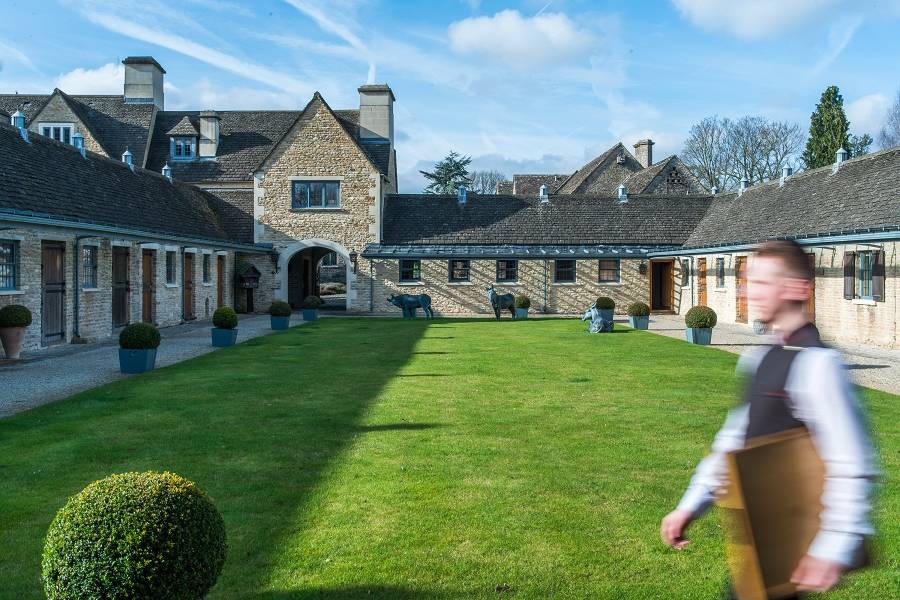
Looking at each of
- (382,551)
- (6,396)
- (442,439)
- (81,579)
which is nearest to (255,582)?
(382,551)

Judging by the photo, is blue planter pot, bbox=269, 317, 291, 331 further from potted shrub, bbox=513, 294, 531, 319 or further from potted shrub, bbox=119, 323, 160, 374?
potted shrub, bbox=119, 323, 160, 374

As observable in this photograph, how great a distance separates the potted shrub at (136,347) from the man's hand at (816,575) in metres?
13.6

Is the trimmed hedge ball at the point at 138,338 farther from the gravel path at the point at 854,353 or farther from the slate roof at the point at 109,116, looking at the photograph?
the slate roof at the point at 109,116

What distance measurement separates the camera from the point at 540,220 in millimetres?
36688

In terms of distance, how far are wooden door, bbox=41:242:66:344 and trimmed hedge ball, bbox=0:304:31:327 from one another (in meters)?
2.31

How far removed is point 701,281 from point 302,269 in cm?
1968

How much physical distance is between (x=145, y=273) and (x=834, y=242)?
20.8m

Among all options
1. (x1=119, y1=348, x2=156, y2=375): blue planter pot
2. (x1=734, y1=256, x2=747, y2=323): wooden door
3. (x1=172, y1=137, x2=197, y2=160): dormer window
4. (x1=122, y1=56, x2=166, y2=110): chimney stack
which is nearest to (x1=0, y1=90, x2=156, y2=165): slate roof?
(x1=122, y1=56, x2=166, y2=110): chimney stack

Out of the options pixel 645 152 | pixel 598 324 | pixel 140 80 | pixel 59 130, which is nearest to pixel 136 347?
pixel 598 324

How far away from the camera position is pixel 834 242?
1964 centimetres

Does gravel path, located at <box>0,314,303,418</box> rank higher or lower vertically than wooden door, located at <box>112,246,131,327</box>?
lower

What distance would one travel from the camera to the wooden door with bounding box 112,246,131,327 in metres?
22.5

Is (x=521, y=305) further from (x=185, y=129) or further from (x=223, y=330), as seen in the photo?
(x=185, y=129)

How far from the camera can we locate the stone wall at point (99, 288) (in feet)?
57.3
